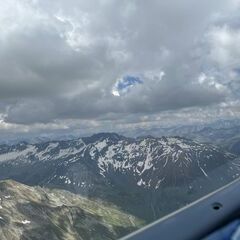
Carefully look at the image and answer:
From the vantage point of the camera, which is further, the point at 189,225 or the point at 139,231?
the point at 189,225

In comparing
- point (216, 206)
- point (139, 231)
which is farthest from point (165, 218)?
point (216, 206)

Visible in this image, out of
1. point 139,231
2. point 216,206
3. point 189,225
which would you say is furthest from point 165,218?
point 216,206

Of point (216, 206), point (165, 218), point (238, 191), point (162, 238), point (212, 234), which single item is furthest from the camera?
point (238, 191)

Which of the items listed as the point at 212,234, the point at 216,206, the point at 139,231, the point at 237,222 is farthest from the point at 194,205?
the point at 139,231

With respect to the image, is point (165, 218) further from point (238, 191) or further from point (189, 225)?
point (238, 191)

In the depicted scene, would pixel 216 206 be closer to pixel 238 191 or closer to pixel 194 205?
pixel 194 205

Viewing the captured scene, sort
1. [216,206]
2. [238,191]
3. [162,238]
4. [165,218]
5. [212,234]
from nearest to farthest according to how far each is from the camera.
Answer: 1. [162,238]
2. [212,234]
3. [165,218]
4. [216,206]
5. [238,191]

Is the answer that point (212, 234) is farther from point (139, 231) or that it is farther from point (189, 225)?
point (139, 231)

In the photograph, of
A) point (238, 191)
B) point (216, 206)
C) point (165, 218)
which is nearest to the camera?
point (165, 218)

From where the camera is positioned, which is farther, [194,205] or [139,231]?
[194,205]
